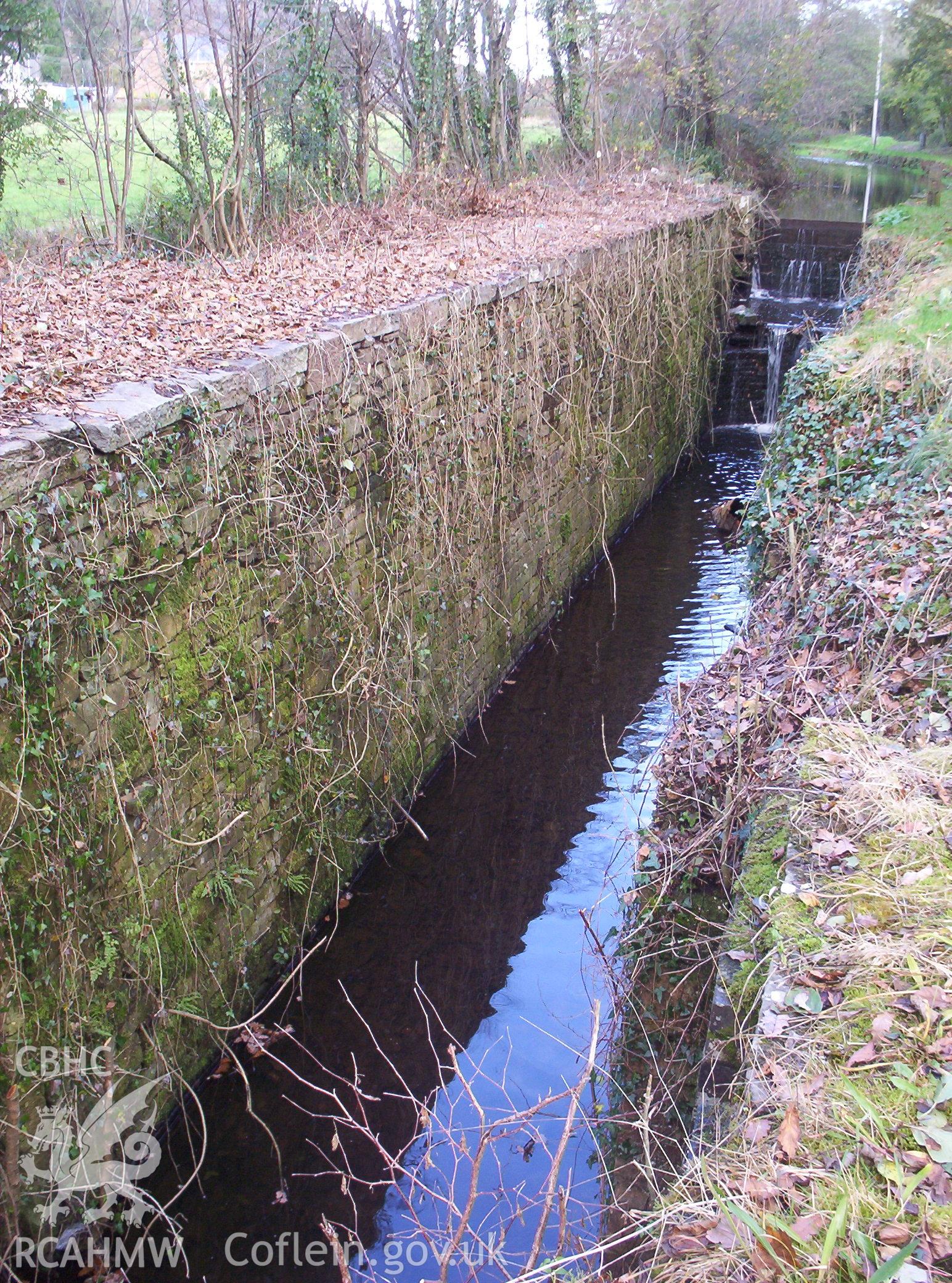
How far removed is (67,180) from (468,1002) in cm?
1059

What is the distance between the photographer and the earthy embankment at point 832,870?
2.06 m

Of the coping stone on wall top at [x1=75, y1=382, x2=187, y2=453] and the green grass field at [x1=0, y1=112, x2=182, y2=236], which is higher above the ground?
the green grass field at [x1=0, y1=112, x2=182, y2=236]

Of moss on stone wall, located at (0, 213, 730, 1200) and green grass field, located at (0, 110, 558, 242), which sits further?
green grass field, located at (0, 110, 558, 242)

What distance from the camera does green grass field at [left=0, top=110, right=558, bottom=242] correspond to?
357 inches

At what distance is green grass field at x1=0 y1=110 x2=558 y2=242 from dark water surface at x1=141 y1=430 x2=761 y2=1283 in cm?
586

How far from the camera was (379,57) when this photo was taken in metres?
11.6

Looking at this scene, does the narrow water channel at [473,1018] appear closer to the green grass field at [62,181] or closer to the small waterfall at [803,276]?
the green grass field at [62,181]

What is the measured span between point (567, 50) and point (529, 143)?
1.67m

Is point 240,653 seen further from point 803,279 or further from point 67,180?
point 803,279

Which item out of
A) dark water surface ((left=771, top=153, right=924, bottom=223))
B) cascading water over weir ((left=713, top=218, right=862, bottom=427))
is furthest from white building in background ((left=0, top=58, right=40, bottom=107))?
dark water surface ((left=771, top=153, right=924, bottom=223))

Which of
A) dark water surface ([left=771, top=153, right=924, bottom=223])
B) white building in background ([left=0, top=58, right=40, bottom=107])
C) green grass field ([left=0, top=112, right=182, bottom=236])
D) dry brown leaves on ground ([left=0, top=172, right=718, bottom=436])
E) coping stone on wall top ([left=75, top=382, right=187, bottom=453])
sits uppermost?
white building in background ([left=0, top=58, right=40, bottom=107])

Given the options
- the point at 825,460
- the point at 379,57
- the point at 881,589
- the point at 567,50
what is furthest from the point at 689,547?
the point at 567,50

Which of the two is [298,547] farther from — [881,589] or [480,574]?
[881,589]

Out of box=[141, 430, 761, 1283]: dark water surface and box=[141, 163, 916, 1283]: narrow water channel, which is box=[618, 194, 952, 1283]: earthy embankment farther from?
box=[141, 430, 761, 1283]: dark water surface
